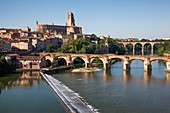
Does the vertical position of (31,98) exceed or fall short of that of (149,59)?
it falls short

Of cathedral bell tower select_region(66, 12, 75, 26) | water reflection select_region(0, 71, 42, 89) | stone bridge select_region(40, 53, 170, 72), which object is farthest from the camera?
cathedral bell tower select_region(66, 12, 75, 26)

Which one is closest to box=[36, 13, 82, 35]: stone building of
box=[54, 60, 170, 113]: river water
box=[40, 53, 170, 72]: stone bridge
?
box=[40, 53, 170, 72]: stone bridge

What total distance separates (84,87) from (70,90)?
135 centimetres

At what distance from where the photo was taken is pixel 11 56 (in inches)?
1104

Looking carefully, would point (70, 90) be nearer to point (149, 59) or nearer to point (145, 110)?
point (145, 110)

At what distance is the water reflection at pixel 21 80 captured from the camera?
20.0 metres

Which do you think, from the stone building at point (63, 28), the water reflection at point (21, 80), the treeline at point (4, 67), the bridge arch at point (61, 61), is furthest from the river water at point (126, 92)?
the stone building at point (63, 28)

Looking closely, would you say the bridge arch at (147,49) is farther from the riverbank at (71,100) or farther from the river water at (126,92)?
the riverbank at (71,100)

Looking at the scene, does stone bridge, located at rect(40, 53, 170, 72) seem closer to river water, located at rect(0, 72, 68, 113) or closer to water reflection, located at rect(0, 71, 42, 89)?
water reflection, located at rect(0, 71, 42, 89)

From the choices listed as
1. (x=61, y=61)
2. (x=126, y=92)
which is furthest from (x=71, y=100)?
(x=61, y=61)

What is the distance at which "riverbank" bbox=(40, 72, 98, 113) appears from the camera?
1320 cm

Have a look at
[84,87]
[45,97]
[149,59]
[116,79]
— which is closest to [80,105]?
[45,97]

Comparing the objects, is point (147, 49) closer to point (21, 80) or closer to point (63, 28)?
point (63, 28)

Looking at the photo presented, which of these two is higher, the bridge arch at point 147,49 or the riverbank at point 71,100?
the bridge arch at point 147,49
